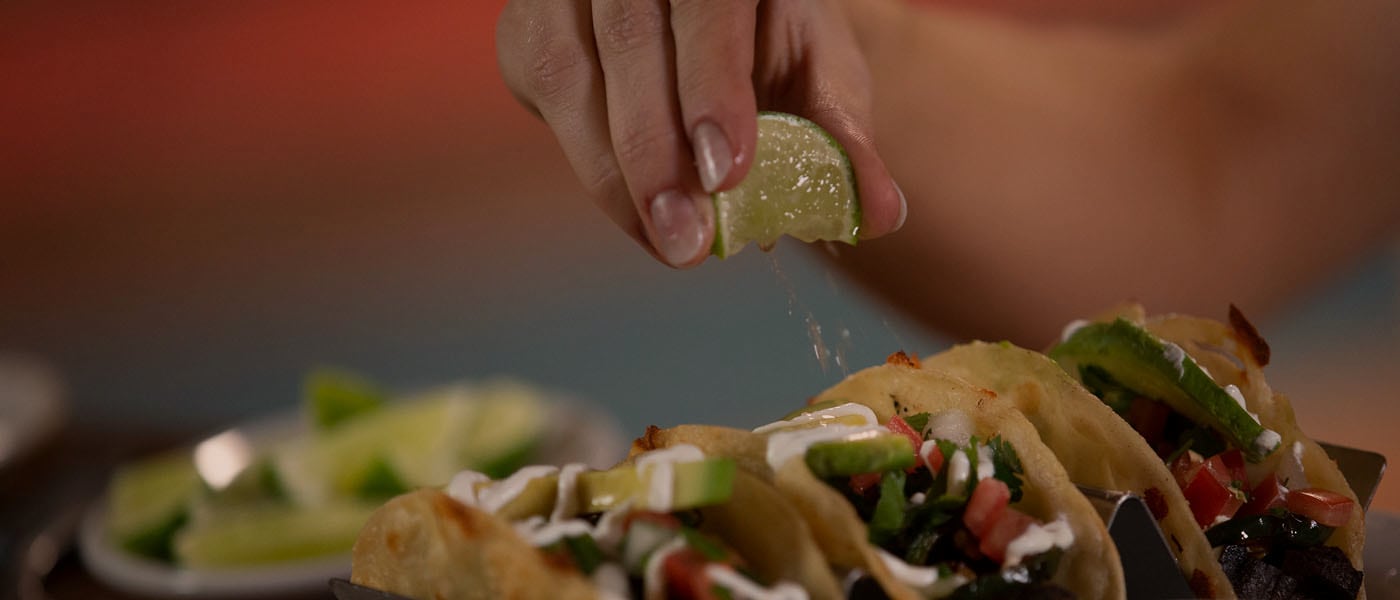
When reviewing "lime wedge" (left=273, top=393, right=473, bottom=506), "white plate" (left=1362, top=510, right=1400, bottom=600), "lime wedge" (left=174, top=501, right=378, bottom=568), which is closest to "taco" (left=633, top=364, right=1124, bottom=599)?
"white plate" (left=1362, top=510, right=1400, bottom=600)

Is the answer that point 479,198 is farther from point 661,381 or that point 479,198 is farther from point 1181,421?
point 1181,421

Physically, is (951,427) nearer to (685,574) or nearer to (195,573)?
(685,574)

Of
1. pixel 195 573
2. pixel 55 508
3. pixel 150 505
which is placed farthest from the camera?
pixel 55 508

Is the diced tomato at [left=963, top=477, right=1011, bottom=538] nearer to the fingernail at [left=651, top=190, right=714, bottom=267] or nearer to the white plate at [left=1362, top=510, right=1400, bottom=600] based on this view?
the fingernail at [left=651, top=190, right=714, bottom=267]

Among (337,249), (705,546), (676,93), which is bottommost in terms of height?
(337,249)

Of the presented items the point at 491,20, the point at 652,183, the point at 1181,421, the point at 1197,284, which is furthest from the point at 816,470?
the point at 491,20

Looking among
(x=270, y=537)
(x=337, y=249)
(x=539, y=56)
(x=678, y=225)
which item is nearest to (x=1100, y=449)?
(x=678, y=225)

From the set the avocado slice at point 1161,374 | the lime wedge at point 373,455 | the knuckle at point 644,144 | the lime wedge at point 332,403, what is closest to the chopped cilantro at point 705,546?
the knuckle at point 644,144
